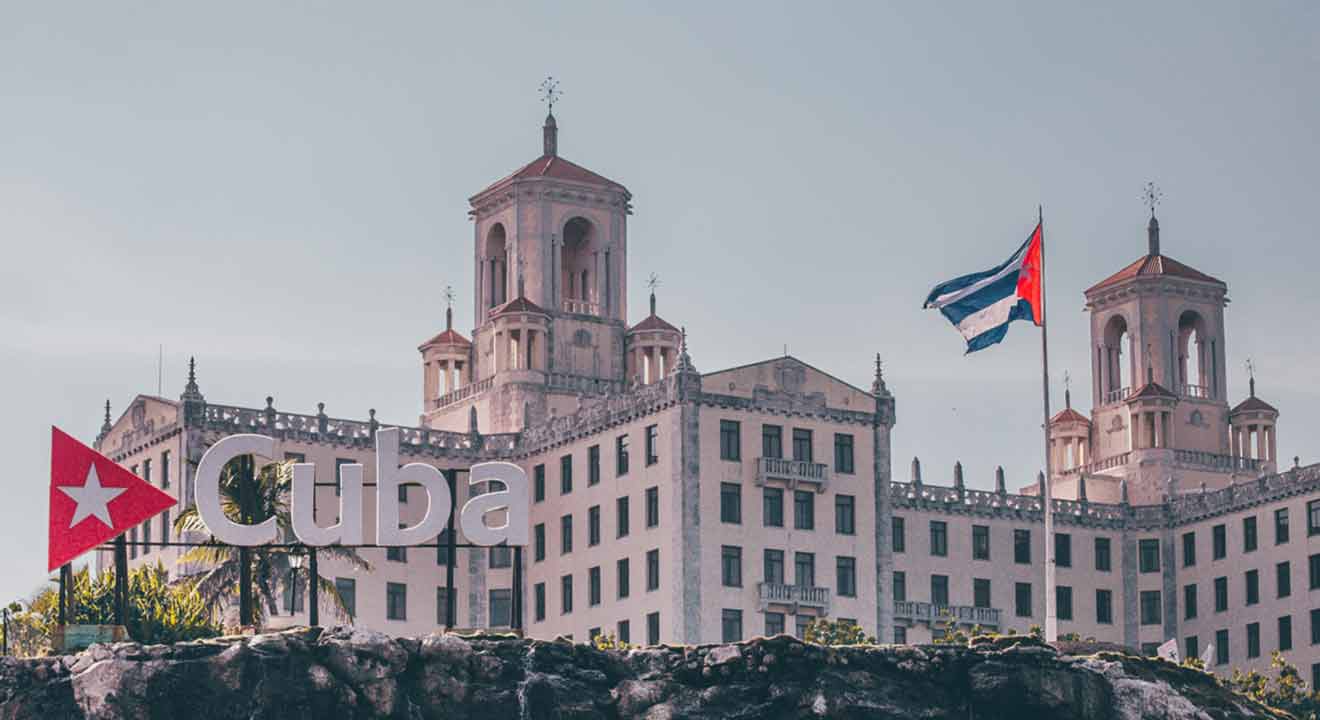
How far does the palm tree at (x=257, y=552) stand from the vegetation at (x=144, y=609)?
1.61 m

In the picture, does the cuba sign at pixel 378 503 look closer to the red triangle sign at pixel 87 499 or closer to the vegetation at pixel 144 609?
the red triangle sign at pixel 87 499

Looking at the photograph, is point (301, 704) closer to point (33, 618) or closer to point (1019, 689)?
point (1019, 689)

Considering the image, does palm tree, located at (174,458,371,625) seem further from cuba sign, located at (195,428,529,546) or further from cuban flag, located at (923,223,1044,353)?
cuban flag, located at (923,223,1044,353)

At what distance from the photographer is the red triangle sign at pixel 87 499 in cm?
16075

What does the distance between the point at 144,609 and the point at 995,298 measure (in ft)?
145

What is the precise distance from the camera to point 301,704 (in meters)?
158

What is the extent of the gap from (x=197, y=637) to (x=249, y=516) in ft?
40.1

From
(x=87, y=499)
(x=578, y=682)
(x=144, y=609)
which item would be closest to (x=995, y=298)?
(x=578, y=682)

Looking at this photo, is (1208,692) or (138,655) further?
(1208,692)

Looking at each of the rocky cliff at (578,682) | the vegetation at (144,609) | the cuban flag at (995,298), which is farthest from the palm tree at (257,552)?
the cuban flag at (995,298)

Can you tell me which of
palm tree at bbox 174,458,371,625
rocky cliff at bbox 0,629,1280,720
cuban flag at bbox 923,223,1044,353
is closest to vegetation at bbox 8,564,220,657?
palm tree at bbox 174,458,371,625

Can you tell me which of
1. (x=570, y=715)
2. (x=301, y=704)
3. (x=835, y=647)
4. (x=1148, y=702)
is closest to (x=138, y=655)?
(x=301, y=704)

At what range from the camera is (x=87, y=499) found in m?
162

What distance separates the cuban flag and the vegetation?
128 ft
